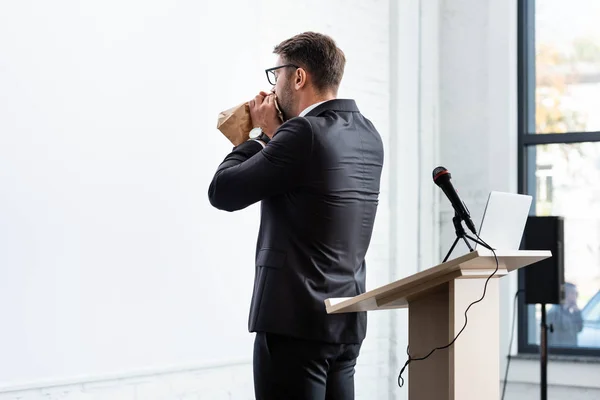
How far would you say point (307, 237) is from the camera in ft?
7.31

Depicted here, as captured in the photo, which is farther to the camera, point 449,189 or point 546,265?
point 546,265

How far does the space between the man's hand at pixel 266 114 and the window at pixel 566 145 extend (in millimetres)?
2965

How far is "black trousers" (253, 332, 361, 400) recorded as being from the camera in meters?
2.15

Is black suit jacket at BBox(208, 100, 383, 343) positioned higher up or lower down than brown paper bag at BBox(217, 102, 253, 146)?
lower down

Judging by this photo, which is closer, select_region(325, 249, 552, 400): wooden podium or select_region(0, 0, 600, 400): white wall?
select_region(325, 249, 552, 400): wooden podium

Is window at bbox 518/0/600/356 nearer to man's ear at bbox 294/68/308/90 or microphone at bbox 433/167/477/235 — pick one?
man's ear at bbox 294/68/308/90

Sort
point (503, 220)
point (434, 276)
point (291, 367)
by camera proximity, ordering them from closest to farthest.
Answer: point (434, 276)
point (503, 220)
point (291, 367)

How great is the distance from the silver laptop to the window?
9.91 feet

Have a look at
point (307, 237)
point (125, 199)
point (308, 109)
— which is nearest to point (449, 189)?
point (307, 237)

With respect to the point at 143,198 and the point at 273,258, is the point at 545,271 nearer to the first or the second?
the point at 143,198

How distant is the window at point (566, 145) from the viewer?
4941 mm

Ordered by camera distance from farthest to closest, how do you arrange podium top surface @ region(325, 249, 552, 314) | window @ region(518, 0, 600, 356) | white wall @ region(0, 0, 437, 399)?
window @ region(518, 0, 600, 356) < white wall @ region(0, 0, 437, 399) < podium top surface @ region(325, 249, 552, 314)

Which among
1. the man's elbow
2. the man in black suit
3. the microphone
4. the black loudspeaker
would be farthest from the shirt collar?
the black loudspeaker

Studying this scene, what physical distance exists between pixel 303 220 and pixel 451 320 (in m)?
0.48
